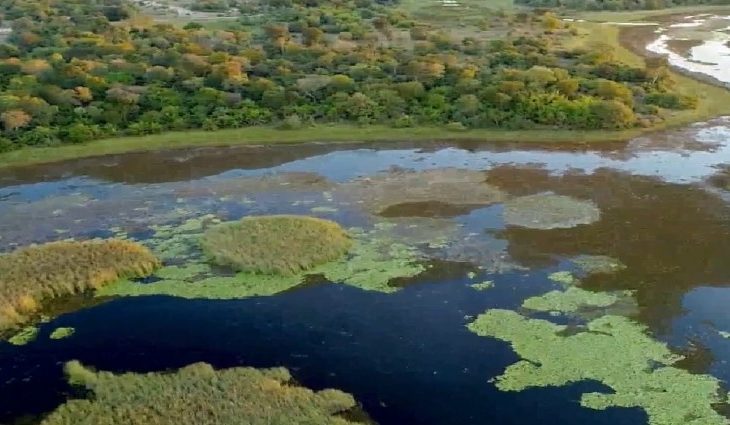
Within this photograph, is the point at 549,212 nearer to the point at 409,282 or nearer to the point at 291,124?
the point at 409,282

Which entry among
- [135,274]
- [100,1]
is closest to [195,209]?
[135,274]

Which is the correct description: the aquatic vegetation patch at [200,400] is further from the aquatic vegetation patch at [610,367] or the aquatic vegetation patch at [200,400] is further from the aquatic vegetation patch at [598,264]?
the aquatic vegetation patch at [598,264]

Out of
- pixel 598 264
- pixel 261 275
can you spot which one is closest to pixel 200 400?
pixel 261 275

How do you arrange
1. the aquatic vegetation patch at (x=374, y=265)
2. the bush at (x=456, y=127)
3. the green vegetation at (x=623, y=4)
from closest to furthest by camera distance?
1. the aquatic vegetation patch at (x=374, y=265)
2. the bush at (x=456, y=127)
3. the green vegetation at (x=623, y=4)

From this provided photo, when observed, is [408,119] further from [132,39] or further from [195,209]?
[132,39]

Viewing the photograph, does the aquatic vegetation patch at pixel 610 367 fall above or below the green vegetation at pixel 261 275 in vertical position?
below

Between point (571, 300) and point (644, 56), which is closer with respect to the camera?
point (571, 300)

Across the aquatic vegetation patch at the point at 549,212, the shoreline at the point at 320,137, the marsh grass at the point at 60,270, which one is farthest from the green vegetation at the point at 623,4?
the marsh grass at the point at 60,270
